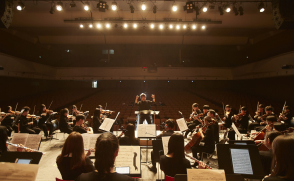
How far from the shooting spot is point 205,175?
1.29 metres

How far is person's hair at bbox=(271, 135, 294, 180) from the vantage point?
4.67ft

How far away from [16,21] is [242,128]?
12859 mm

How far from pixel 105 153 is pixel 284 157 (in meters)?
1.59

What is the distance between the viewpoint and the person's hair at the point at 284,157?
1.42 metres

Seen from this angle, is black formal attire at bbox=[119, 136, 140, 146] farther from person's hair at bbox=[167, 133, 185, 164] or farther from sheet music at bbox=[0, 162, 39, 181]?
sheet music at bbox=[0, 162, 39, 181]

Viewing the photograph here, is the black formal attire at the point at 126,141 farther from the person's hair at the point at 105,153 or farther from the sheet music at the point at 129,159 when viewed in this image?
the person's hair at the point at 105,153

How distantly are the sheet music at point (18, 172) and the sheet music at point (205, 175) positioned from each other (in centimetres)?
122

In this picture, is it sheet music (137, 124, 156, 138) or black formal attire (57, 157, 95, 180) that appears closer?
black formal attire (57, 157, 95, 180)

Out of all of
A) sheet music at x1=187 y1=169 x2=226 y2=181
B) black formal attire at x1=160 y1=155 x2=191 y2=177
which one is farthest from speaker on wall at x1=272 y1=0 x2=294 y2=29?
sheet music at x1=187 y1=169 x2=226 y2=181

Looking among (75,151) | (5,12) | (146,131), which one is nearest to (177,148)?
(75,151)

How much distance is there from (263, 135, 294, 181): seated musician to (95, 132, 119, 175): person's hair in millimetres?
1401

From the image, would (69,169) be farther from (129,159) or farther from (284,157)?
(284,157)

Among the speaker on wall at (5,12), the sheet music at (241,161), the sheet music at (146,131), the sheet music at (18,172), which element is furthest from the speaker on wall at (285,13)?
the speaker on wall at (5,12)

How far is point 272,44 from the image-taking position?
10617mm
